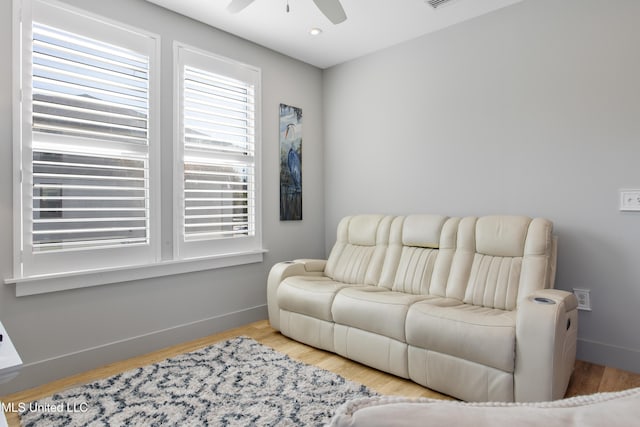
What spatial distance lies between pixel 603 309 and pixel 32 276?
13.1 ft

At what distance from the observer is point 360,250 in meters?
3.57

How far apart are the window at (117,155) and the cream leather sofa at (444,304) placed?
958 millimetres

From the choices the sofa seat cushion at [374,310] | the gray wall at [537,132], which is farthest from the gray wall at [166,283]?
the sofa seat cushion at [374,310]

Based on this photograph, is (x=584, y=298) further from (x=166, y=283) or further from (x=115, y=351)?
(x=115, y=351)

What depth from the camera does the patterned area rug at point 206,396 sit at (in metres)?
2.02

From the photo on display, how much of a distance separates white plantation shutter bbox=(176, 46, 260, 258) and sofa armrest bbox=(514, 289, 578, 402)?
100 inches

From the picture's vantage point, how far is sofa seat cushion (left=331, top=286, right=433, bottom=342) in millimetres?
2473

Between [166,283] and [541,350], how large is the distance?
2.74 m

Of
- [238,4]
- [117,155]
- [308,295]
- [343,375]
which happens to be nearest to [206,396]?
[343,375]

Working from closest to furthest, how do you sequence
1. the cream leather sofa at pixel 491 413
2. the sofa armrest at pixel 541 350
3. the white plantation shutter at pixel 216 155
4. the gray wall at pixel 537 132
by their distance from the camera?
the cream leather sofa at pixel 491 413 < the sofa armrest at pixel 541 350 < the gray wall at pixel 537 132 < the white plantation shutter at pixel 216 155

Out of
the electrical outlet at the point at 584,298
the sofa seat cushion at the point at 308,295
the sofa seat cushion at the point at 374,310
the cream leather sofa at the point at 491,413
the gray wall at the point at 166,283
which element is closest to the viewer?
the cream leather sofa at the point at 491,413

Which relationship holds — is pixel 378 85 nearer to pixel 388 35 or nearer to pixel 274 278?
pixel 388 35

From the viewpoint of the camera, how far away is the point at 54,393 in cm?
231

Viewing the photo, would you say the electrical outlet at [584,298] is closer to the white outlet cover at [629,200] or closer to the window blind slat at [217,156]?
the white outlet cover at [629,200]
